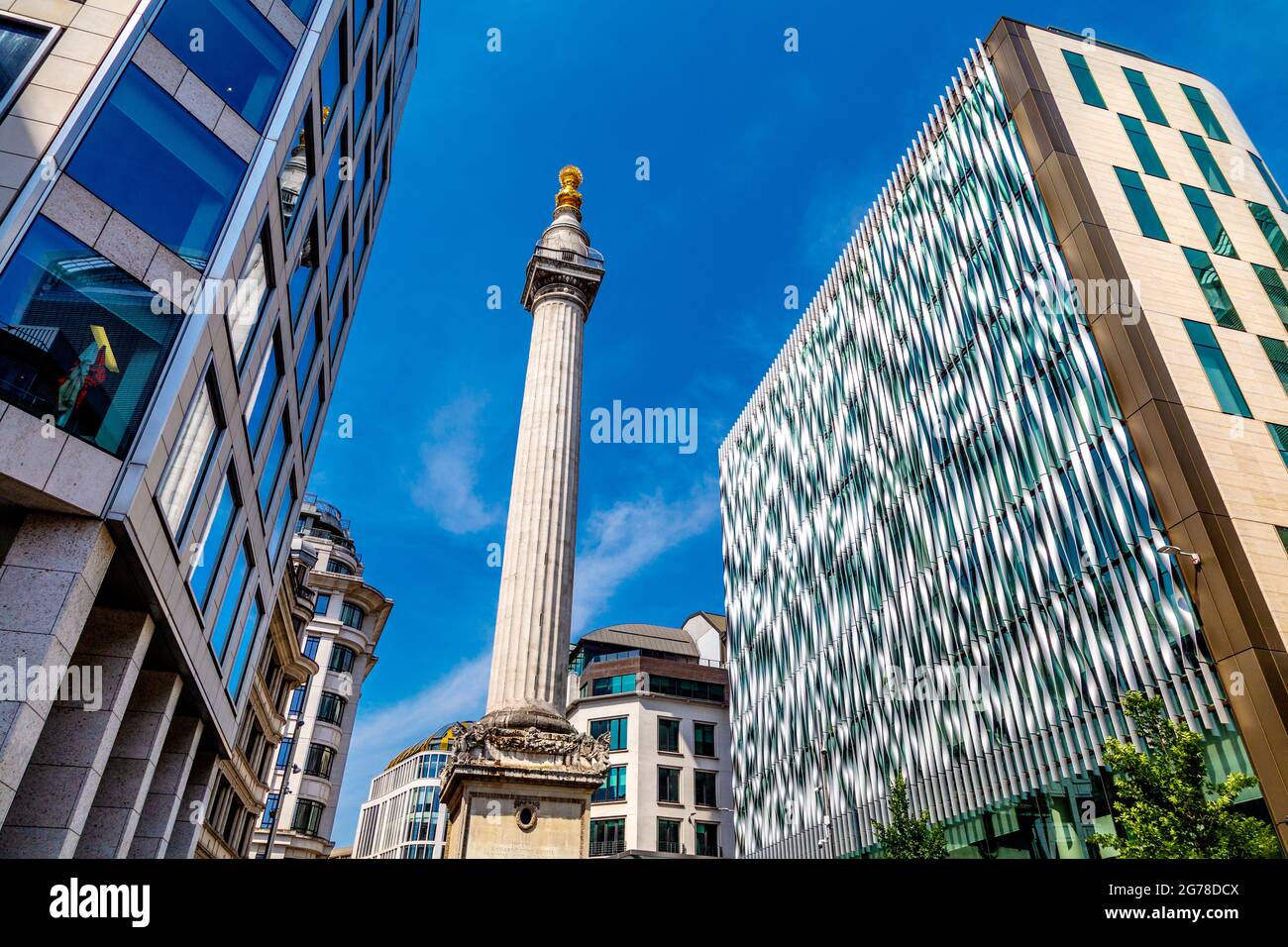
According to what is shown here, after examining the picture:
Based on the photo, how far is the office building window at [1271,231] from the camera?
38.4m

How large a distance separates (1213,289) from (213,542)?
39.6 metres

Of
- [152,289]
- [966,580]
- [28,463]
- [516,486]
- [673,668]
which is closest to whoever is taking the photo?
[28,463]

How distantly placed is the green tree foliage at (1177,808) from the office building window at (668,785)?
4660 centimetres

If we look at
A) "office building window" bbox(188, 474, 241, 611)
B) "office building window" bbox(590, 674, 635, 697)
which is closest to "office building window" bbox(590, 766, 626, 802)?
"office building window" bbox(590, 674, 635, 697)

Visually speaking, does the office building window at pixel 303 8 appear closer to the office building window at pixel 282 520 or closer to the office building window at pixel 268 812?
the office building window at pixel 282 520

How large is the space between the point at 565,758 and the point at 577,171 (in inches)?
1184

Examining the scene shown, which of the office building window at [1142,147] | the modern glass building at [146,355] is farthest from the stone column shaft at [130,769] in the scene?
the office building window at [1142,147]

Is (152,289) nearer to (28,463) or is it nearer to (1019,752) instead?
(28,463)

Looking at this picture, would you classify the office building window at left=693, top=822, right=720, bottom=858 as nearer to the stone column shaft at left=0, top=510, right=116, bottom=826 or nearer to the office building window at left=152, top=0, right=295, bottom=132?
the stone column shaft at left=0, top=510, right=116, bottom=826

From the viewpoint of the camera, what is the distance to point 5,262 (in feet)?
40.4

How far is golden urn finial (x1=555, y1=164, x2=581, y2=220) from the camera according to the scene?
40875mm

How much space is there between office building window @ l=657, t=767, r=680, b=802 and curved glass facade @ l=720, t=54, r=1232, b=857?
5.24m
